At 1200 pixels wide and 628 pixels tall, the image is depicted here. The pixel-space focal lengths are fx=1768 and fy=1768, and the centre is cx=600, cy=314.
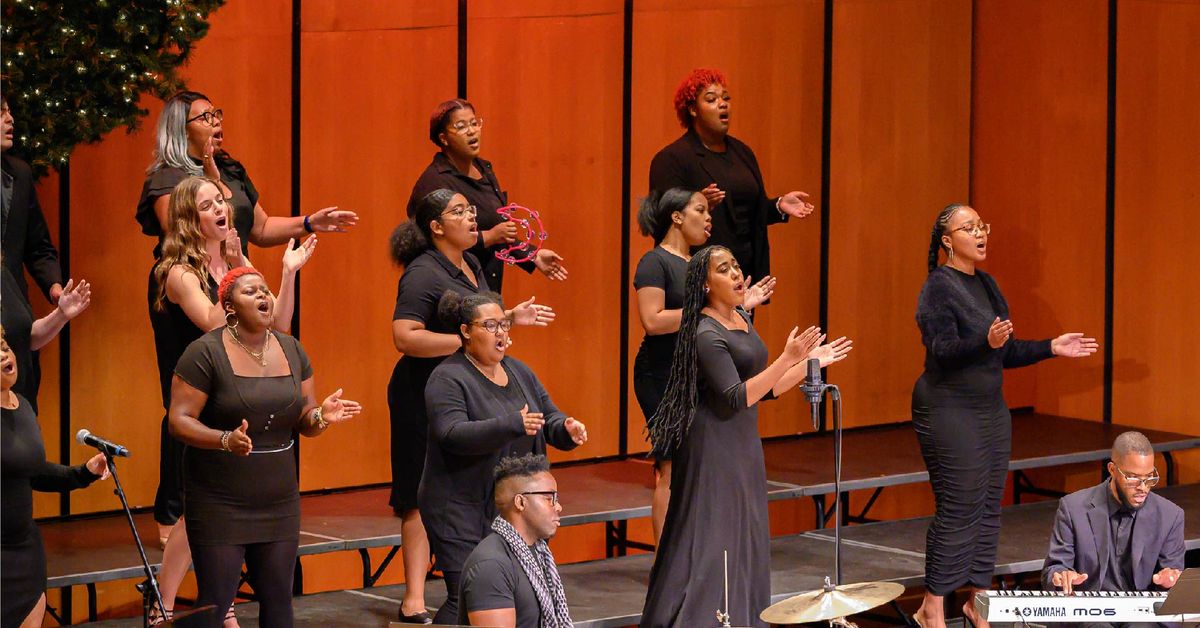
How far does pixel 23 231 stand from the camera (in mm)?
5797

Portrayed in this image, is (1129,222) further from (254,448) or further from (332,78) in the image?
(254,448)

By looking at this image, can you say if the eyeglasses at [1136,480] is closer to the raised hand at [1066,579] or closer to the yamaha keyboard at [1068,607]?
the raised hand at [1066,579]

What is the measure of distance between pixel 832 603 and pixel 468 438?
3.86 feet

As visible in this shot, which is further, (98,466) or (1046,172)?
(1046,172)

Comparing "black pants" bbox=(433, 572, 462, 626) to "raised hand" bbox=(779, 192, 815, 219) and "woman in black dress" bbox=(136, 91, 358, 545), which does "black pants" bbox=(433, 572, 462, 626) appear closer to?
"woman in black dress" bbox=(136, 91, 358, 545)

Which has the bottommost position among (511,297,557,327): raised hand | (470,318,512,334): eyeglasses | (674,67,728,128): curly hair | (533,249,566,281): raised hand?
(470,318,512,334): eyeglasses

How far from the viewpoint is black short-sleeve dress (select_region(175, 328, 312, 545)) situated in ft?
16.8

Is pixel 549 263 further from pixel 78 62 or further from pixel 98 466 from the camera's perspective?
pixel 98 466

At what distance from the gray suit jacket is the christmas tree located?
3478mm

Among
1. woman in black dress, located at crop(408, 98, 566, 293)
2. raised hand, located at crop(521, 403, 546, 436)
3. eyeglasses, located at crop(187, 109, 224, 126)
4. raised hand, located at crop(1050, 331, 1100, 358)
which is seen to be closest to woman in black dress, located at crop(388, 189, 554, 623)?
woman in black dress, located at crop(408, 98, 566, 293)

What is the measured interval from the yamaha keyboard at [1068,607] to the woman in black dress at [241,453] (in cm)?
201

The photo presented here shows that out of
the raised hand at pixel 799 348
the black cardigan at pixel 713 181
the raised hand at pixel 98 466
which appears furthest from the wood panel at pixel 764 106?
the raised hand at pixel 98 466

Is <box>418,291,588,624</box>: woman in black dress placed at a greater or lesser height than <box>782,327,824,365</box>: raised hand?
lesser

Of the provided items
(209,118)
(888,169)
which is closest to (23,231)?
(209,118)
